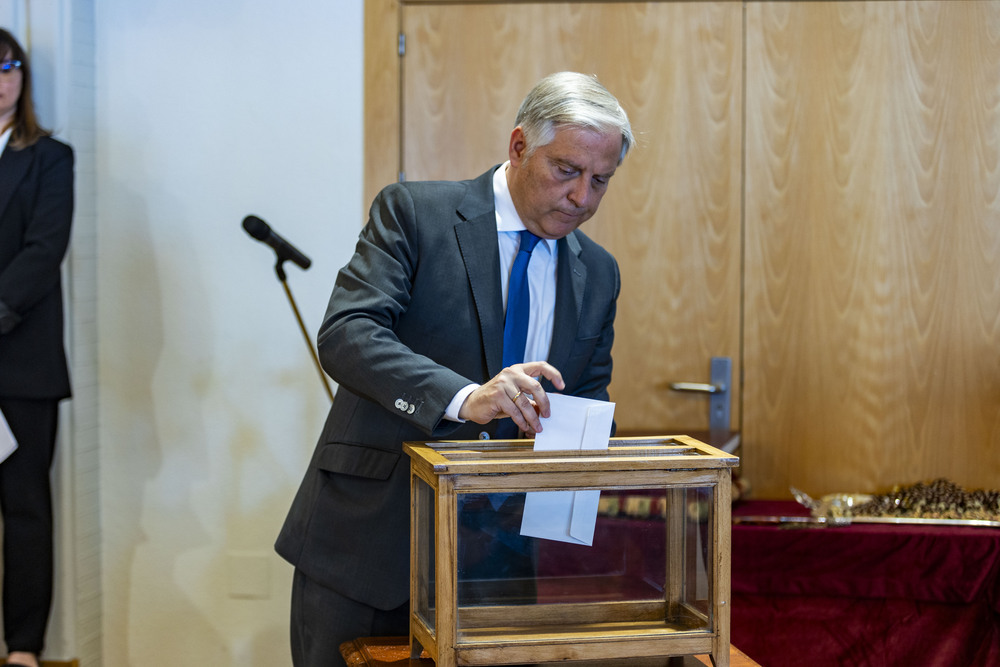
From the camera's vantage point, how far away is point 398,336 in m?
1.56

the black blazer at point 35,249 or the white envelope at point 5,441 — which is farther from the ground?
the black blazer at point 35,249

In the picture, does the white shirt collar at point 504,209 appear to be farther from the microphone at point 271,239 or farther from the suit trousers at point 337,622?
the microphone at point 271,239

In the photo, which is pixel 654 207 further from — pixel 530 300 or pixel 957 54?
pixel 530 300

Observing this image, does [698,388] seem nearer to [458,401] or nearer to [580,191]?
[580,191]

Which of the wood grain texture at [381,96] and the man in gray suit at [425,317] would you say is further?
the wood grain texture at [381,96]

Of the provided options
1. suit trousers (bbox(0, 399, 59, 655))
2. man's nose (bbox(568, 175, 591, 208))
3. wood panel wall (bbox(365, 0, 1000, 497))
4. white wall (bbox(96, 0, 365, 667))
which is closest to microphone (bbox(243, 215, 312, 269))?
white wall (bbox(96, 0, 365, 667))

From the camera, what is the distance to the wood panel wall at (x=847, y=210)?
3.02 meters

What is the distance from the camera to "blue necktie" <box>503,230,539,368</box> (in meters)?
1.54

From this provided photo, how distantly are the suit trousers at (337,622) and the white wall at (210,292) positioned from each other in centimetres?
155

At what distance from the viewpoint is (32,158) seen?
9.28ft

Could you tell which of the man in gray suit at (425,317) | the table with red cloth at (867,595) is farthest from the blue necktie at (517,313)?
the table with red cloth at (867,595)

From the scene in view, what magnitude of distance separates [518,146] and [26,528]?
2.10 m

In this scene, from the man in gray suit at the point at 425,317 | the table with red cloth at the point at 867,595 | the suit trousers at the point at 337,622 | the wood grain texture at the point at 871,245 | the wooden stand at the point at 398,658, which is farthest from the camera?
the wood grain texture at the point at 871,245

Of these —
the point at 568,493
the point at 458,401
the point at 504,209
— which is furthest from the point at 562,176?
the point at 568,493
